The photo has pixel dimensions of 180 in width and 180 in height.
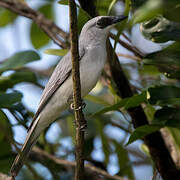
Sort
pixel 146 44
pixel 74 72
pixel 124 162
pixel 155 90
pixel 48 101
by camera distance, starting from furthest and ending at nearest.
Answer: pixel 146 44
pixel 124 162
pixel 48 101
pixel 155 90
pixel 74 72

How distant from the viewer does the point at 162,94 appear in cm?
220

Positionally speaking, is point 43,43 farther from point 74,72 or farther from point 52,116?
point 74,72

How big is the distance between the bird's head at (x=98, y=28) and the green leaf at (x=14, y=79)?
0.61m

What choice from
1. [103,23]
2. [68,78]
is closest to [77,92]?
[68,78]

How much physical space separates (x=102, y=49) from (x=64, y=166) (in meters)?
1.25

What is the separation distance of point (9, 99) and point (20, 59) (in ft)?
2.06

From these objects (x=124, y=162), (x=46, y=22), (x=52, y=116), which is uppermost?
(x=46, y=22)

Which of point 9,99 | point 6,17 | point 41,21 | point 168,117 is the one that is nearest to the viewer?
point 168,117

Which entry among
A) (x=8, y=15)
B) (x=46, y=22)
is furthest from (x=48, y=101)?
(x=8, y=15)

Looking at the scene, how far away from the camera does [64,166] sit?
11.1 ft

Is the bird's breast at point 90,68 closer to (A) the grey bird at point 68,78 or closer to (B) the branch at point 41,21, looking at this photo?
(A) the grey bird at point 68,78

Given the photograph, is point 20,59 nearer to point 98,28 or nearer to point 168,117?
point 98,28

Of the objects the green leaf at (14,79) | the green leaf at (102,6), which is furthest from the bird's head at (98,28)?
the green leaf at (14,79)

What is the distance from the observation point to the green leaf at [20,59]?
3111mm
